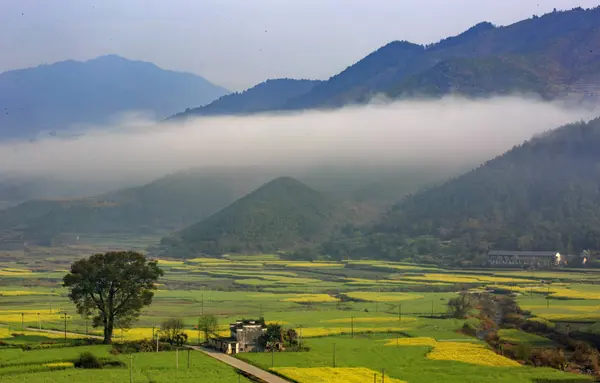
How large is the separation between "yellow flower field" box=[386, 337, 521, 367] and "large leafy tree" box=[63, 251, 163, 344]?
887 inches

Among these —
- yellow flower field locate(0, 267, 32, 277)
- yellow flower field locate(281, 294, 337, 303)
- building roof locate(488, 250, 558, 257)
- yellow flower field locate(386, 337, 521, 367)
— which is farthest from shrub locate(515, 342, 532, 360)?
yellow flower field locate(0, 267, 32, 277)

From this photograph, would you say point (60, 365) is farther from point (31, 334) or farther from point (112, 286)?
point (31, 334)

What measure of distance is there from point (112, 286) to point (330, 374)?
23.5 metres

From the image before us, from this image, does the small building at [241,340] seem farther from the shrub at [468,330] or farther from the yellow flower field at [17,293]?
the yellow flower field at [17,293]

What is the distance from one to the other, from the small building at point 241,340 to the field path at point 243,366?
2.88ft

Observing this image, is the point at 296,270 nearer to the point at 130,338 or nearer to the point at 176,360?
the point at 130,338

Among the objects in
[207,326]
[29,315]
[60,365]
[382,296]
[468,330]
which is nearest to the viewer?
[60,365]

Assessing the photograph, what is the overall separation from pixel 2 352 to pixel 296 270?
101439mm

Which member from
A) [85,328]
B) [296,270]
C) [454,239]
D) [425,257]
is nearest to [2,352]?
[85,328]

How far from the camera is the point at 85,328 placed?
8544 cm

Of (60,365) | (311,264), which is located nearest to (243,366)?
(60,365)

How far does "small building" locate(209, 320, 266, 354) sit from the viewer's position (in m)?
72.0

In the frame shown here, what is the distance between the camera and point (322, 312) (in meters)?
100

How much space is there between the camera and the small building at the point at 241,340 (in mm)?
72000
